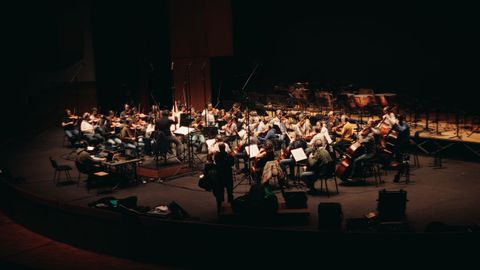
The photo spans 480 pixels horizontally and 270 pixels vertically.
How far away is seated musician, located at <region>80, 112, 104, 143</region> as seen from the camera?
17.1m

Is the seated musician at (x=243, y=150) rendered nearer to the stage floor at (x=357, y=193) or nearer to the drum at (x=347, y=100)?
the stage floor at (x=357, y=193)

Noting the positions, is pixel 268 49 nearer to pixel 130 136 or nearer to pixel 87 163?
pixel 130 136

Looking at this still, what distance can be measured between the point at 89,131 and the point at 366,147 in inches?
395

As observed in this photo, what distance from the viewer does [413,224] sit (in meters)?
9.95

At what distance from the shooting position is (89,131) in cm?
1812

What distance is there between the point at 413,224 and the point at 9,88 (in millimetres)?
20890

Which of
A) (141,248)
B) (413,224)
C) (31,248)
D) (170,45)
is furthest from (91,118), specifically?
(413,224)

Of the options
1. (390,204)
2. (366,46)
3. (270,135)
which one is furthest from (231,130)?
(366,46)

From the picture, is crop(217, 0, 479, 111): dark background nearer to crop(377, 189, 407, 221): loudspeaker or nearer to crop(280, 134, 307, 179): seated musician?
crop(280, 134, 307, 179): seated musician

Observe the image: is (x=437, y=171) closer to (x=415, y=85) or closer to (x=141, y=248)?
(x=415, y=85)

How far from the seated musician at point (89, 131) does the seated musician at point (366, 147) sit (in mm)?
8658

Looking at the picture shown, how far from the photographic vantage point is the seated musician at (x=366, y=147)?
12711mm

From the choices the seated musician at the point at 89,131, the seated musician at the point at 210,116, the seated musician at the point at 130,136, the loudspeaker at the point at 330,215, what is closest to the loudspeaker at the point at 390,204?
the loudspeaker at the point at 330,215

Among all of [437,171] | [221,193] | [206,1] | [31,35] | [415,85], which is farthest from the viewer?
[31,35]
